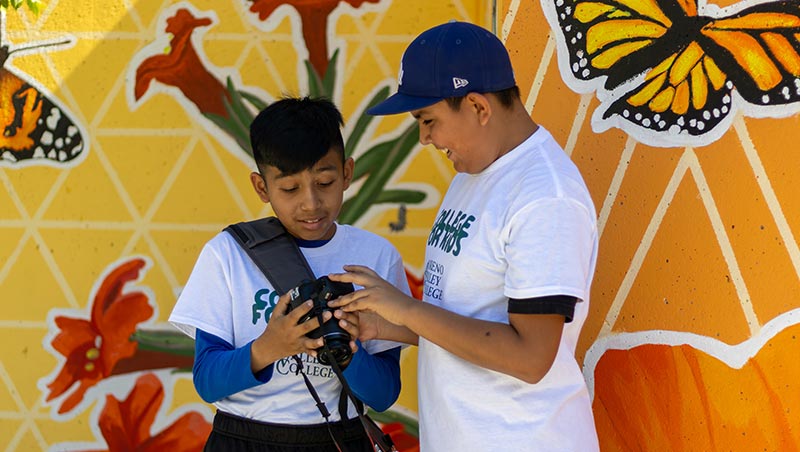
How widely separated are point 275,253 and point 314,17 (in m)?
1.95

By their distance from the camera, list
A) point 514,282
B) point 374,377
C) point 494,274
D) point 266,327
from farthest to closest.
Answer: point 374,377 → point 266,327 → point 494,274 → point 514,282

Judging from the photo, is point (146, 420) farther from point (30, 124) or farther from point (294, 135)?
point (294, 135)

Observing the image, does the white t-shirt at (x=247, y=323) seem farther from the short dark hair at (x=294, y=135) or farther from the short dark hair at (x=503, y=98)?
the short dark hair at (x=503, y=98)

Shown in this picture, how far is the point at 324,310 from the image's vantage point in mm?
2234

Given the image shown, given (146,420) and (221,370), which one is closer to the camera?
(221,370)

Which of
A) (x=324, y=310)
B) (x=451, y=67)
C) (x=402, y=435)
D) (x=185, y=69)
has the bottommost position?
(x=402, y=435)

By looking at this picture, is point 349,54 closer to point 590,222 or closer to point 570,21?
point 570,21

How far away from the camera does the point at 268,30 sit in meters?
4.21

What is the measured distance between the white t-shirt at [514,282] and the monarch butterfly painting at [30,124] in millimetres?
2547

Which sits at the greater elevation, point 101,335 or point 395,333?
point 101,335

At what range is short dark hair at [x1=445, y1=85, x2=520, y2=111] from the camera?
2.17 meters

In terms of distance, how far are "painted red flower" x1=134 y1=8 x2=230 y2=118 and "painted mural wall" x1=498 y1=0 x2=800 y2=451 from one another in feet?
5.54

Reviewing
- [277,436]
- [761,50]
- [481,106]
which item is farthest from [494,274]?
[761,50]

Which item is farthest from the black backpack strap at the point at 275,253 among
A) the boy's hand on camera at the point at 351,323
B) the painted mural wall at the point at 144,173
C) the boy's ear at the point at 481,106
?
the painted mural wall at the point at 144,173
